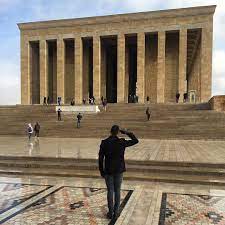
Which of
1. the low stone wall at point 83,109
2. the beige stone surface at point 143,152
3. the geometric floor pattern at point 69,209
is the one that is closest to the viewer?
the geometric floor pattern at point 69,209

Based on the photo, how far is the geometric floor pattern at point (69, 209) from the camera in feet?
15.6

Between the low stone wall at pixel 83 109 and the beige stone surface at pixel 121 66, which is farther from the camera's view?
the beige stone surface at pixel 121 66

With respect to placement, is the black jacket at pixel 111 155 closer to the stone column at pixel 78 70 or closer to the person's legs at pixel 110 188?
the person's legs at pixel 110 188

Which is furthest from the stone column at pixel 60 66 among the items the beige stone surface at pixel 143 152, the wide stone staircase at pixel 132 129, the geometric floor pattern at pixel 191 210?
the geometric floor pattern at pixel 191 210

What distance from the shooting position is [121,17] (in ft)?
122

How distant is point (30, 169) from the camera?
9.22 m

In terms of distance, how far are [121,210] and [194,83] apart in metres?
40.1

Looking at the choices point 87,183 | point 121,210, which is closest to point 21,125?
point 87,183

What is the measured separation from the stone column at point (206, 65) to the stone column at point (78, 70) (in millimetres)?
15630

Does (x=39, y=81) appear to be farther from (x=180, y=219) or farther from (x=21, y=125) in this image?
(x=180, y=219)

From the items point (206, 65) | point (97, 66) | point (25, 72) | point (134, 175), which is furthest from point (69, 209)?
point (25, 72)

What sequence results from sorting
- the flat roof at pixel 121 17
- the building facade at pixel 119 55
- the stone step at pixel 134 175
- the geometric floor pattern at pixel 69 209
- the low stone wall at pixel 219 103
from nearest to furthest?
the geometric floor pattern at pixel 69 209, the stone step at pixel 134 175, the low stone wall at pixel 219 103, the flat roof at pixel 121 17, the building facade at pixel 119 55

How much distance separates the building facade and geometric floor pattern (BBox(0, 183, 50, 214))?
30797 millimetres

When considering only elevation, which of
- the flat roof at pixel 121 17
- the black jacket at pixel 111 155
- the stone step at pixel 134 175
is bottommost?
the stone step at pixel 134 175
